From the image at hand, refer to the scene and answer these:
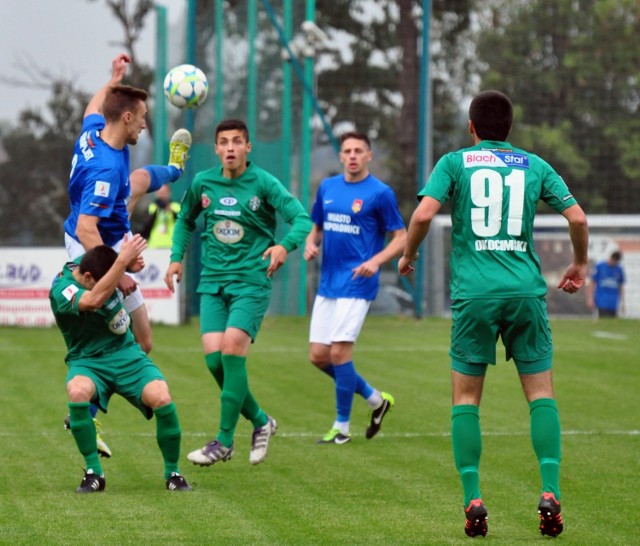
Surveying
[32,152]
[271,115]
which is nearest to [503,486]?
[271,115]

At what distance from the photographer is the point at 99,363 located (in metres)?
7.72

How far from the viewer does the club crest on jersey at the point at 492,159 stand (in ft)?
21.3

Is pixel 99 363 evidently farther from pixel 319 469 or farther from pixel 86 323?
pixel 319 469

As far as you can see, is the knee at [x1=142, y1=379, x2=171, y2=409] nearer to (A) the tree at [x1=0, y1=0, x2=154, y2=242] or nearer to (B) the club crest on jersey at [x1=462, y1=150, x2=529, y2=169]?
(B) the club crest on jersey at [x1=462, y1=150, x2=529, y2=169]

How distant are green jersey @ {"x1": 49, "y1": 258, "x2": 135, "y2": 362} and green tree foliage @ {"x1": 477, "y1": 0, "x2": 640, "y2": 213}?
68.1ft

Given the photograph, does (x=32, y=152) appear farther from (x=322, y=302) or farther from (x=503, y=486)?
(x=503, y=486)

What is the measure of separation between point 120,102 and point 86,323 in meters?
1.52

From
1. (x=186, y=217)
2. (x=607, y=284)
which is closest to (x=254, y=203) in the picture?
(x=186, y=217)

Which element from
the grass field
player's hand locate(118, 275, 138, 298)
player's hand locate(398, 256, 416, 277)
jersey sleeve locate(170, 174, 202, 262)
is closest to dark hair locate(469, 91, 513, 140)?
player's hand locate(398, 256, 416, 277)

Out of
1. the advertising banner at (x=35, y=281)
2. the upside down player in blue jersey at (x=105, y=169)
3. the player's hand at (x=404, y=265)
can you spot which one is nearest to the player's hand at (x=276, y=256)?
the upside down player in blue jersey at (x=105, y=169)

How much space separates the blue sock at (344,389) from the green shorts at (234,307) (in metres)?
1.36

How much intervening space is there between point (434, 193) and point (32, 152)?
29.1m

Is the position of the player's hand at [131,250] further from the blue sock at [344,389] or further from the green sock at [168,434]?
the blue sock at [344,389]

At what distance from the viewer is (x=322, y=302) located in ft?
34.4
